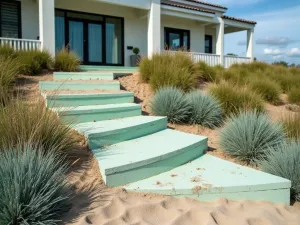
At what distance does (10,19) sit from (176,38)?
848 cm

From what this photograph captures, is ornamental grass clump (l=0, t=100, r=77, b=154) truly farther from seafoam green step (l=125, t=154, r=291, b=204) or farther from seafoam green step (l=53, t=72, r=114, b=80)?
seafoam green step (l=53, t=72, r=114, b=80)

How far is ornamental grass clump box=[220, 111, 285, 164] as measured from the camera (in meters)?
4.45

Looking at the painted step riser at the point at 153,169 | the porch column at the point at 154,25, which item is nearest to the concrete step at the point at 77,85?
the painted step riser at the point at 153,169

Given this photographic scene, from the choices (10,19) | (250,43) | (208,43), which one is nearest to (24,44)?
(10,19)

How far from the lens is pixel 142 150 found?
379cm

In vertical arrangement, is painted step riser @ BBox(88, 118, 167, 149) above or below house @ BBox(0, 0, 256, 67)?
below

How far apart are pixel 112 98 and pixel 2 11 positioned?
25.5ft

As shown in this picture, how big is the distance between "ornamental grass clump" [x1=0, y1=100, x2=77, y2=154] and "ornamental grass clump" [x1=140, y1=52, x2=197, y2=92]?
4.10 meters

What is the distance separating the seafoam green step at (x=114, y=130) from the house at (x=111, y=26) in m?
6.54

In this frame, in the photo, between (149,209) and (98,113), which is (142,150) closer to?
(149,209)

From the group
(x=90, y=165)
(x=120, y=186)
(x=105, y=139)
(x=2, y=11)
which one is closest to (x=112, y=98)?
(x=105, y=139)

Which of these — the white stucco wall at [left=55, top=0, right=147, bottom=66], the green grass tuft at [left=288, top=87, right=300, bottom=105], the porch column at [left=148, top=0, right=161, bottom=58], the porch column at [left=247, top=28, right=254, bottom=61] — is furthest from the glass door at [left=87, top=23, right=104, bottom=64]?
the porch column at [left=247, top=28, right=254, bottom=61]

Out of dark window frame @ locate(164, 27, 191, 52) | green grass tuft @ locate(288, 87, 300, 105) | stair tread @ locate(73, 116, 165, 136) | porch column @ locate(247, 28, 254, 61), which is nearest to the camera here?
stair tread @ locate(73, 116, 165, 136)

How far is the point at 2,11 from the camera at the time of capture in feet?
36.7
